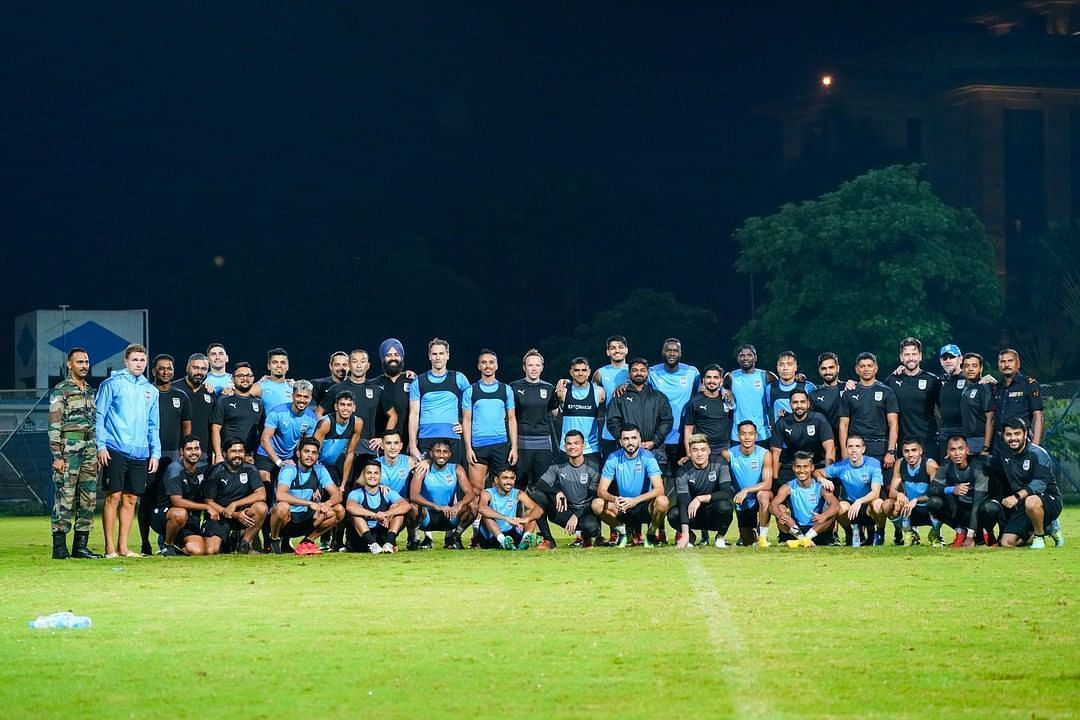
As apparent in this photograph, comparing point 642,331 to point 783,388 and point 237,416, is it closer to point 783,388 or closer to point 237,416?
point 783,388

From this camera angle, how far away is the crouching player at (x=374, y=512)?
17.8m

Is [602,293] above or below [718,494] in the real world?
above

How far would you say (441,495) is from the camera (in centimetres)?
1828

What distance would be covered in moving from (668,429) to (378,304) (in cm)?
6168

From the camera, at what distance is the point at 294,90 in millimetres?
107875

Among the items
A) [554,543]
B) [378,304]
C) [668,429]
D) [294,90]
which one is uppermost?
[294,90]

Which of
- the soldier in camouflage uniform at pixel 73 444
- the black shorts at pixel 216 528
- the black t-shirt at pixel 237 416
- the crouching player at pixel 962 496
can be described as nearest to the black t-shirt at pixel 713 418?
the crouching player at pixel 962 496

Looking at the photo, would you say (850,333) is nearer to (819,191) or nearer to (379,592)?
(819,191)

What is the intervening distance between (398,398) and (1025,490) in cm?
670

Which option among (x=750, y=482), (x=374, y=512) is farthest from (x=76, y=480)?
(x=750, y=482)

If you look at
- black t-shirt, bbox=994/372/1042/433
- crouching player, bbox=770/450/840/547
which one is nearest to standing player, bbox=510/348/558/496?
crouching player, bbox=770/450/840/547

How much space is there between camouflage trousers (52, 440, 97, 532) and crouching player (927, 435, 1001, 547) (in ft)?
28.0

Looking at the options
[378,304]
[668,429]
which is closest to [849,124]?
[378,304]

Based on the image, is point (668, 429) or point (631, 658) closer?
point (631, 658)
